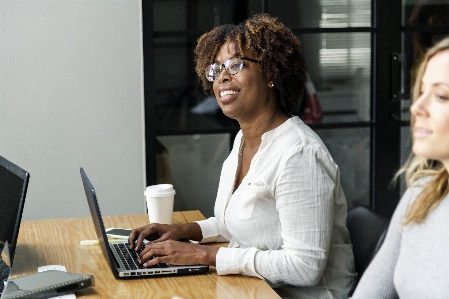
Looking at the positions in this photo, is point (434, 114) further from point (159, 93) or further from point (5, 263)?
point (159, 93)

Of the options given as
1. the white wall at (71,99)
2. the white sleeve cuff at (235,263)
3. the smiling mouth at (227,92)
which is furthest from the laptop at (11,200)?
the white wall at (71,99)

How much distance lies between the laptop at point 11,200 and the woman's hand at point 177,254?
331 millimetres

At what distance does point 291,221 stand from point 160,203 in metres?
0.64

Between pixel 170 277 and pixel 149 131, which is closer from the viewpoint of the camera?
pixel 170 277

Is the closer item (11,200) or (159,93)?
(11,200)

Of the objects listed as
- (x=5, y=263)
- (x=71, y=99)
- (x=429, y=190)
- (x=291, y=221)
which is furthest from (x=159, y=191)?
(x=71, y=99)

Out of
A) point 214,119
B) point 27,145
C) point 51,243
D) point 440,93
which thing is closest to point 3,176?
point 51,243

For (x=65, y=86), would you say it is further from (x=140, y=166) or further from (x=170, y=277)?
(x=170, y=277)

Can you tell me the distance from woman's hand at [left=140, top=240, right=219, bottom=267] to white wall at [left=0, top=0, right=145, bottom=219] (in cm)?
180

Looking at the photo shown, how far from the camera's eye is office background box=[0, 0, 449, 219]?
3.46 meters

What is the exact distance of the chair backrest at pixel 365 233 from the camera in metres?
1.84

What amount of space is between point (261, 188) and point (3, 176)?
0.71 meters

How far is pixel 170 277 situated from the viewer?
177 cm

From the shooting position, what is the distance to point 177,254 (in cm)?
180
